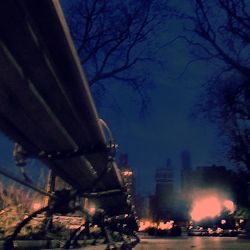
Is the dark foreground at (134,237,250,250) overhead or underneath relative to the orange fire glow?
underneath

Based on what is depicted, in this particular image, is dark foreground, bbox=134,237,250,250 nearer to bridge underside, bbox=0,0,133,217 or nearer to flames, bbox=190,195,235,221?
bridge underside, bbox=0,0,133,217

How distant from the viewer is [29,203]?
12969 millimetres

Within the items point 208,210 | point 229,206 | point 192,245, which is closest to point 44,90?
point 192,245

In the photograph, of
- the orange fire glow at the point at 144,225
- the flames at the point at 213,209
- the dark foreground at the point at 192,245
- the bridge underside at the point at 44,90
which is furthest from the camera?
the orange fire glow at the point at 144,225

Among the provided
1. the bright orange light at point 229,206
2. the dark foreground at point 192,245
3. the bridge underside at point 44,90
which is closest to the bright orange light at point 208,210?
the bright orange light at point 229,206

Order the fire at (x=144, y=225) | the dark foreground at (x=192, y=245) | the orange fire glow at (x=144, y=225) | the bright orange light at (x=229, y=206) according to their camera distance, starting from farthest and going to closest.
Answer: the fire at (x=144, y=225), the orange fire glow at (x=144, y=225), the bright orange light at (x=229, y=206), the dark foreground at (x=192, y=245)

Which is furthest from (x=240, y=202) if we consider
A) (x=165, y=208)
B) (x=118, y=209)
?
(x=165, y=208)

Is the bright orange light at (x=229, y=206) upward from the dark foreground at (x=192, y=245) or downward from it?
upward

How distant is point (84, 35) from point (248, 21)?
21.7ft

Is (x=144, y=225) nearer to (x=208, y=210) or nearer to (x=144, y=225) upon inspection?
(x=144, y=225)

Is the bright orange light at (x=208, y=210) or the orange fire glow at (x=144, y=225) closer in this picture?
the bright orange light at (x=208, y=210)

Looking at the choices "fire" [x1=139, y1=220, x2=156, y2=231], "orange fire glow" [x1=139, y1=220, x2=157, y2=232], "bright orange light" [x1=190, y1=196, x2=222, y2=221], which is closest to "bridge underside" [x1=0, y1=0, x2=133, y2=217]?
"bright orange light" [x1=190, y1=196, x2=222, y2=221]

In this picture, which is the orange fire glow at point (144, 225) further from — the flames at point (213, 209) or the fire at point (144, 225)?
the flames at point (213, 209)

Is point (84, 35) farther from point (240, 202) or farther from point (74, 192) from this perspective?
point (240, 202)
